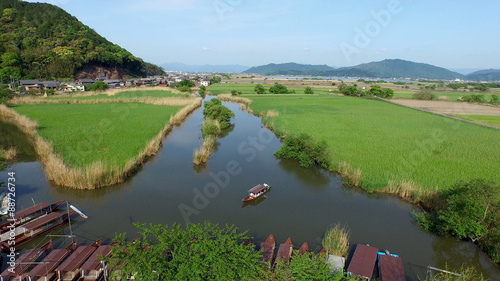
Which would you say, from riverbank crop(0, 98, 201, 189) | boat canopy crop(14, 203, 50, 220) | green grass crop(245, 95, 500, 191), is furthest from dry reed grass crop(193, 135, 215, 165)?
green grass crop(245, 95, 500, 191)

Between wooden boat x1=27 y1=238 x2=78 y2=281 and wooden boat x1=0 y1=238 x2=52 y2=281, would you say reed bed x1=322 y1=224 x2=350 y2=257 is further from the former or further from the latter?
wooden boat x1=0 y1=238 x2=52 y2=281

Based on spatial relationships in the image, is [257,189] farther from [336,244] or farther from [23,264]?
[23,264]

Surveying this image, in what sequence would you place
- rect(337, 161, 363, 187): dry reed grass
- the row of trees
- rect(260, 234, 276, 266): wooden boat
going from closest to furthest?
the row of trees
rect(260, 234, 276, 266): wooden boat
rect(337, 161, 363, 187): dry reed grass

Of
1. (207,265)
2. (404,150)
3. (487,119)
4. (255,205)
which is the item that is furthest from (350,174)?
(487,119)

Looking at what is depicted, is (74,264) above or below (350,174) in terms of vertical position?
below

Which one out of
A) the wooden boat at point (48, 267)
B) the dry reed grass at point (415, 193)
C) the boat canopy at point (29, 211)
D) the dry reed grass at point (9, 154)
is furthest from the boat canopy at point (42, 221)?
the dry reed grass at point (415, 193)

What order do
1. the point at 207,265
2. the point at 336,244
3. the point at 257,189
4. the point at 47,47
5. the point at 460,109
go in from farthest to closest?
1. the point at 47,47
2. the point at 460,109
3. the point at 257,189
4. the point at 336,244
5. the point at 207,265

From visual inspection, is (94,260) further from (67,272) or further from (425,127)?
(425,127)
